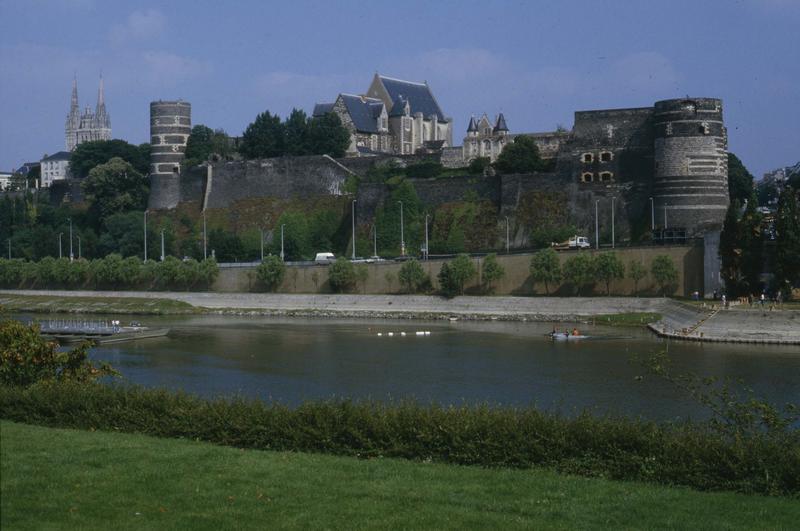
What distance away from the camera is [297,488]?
11.4 m

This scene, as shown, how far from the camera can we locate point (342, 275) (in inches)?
2206

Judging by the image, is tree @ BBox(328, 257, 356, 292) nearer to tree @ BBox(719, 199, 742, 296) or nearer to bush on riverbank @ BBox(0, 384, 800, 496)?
tree @ BBox(719, 199, 742, 296)

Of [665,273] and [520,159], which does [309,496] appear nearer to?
[665,273]

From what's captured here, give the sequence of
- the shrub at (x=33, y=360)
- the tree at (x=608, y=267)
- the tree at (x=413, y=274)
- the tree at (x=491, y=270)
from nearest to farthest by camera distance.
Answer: the shrub at (x=33, y=360) < the tree at (x=608, y=267) < the tree at (x=491, y=270) < the tree at (x=413, y=274)

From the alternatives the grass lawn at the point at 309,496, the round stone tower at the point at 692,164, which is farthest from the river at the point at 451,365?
the round stone tower at the point at 692,164

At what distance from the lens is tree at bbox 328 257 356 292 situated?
56094mm

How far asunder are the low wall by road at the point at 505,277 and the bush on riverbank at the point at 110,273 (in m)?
1.42

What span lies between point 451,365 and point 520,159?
106 feet

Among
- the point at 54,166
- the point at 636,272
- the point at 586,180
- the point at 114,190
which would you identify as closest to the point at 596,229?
the point at 586,180

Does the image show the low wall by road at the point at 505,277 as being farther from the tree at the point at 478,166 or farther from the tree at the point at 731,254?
the tree at the point at 478,166

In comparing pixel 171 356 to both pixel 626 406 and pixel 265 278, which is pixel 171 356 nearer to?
pixel 626 406

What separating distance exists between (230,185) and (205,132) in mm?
8784

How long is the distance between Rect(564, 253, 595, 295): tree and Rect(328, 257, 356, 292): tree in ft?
36.8

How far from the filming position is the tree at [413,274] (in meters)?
54.1
